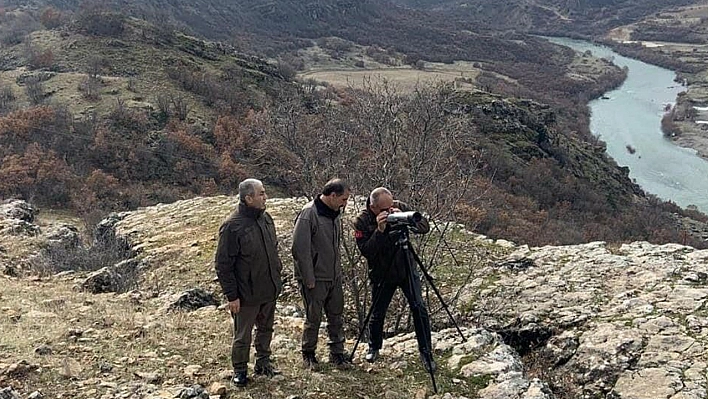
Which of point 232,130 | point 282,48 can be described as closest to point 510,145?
point 232,130

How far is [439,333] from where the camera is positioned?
282 inches

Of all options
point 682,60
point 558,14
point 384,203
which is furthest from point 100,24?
point 558,14

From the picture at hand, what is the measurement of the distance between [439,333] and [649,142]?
214 ft

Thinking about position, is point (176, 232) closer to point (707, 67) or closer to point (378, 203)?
point (378, 203)

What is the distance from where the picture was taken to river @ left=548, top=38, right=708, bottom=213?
2105 inches

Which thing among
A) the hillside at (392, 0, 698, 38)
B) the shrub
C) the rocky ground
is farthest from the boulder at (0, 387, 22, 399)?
the hillside at (392, 0, 698, 38)

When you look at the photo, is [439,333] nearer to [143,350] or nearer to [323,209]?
[323,209]

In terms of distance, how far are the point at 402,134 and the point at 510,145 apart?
46.8 metres

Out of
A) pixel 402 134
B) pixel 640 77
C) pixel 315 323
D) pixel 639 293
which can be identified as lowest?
pixel 640 77

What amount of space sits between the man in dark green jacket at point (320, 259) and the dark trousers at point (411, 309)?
39 centimetres

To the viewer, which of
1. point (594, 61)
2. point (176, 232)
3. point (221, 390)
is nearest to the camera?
point (221, 390)

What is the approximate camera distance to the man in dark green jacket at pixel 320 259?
18.0 feet

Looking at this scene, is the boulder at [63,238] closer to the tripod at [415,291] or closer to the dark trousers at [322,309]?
the dark trousers at [322,309]

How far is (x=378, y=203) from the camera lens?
5.61m
